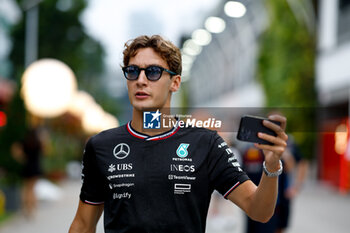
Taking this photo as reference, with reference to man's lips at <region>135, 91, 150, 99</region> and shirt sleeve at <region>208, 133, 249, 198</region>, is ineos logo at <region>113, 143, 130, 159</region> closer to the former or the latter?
man's lips at <region>135, 91, 150, 99</region>

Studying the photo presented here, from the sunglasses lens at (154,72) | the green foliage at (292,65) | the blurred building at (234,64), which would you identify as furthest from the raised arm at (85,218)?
the blurred building at (234,64)

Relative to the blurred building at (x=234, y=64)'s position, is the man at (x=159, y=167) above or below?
below

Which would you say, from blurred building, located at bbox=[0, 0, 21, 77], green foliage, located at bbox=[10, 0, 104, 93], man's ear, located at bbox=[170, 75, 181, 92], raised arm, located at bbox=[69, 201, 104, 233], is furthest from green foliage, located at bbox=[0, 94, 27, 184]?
blurred building, located at bbox=[0, 0, 21, 77]

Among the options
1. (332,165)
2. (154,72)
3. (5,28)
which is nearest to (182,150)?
(154,72)

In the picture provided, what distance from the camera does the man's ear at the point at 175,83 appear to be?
2364 millimetres

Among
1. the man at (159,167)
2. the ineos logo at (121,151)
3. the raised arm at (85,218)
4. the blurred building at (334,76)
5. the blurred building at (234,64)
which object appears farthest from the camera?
the blurred building at (234,64)

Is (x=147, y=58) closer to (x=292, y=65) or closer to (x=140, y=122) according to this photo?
(x=140, y=122)

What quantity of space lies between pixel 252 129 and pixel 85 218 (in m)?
1.02

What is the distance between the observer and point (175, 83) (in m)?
2.38

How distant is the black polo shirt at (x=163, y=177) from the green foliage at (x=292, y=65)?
1808 cm

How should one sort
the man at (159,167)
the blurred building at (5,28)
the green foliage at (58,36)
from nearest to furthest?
1. the man at (159,167)
2. the blurred building at (5,28)
3. the green foliage at (58,36)

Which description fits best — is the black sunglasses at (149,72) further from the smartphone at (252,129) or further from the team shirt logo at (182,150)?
the smartphone at (252,129)

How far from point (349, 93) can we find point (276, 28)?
22.3 ft

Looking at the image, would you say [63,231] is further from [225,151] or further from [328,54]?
[328,54]
